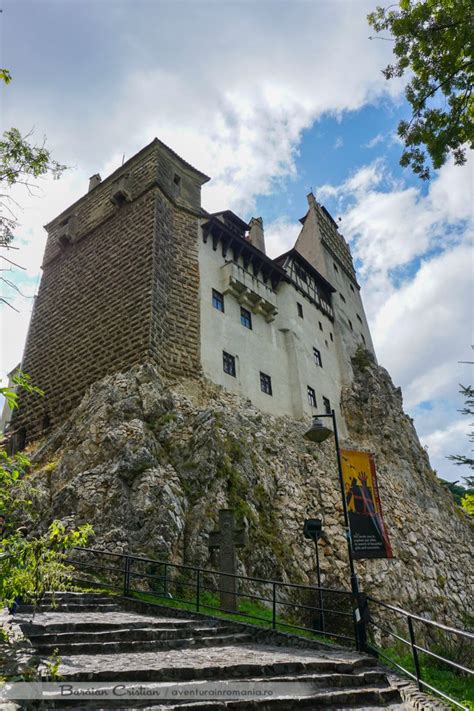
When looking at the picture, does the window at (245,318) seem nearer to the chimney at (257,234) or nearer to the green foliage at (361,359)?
the chimney at (257,234)

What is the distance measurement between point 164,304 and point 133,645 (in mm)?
13384

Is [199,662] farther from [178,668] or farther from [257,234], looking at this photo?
[257,234]

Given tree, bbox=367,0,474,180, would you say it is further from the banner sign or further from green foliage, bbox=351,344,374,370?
green foliage, bbox=351,344,374,370

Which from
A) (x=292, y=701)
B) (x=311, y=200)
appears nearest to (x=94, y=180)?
(x=311, y=200)

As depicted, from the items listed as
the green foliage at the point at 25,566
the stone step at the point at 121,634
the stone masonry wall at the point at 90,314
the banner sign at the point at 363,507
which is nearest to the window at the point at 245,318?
the stone masonry wall at the point at 90,314

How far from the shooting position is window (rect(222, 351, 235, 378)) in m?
19.6

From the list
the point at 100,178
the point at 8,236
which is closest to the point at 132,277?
the point at 100,178

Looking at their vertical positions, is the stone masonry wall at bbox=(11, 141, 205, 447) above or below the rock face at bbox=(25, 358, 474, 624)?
above

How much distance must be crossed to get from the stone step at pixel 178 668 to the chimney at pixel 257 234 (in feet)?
77.5

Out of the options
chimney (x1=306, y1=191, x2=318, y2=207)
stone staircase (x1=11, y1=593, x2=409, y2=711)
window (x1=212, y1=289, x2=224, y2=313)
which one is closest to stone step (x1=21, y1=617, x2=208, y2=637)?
stone staircase (x1=11, y1=593, x2=409, y2=711)

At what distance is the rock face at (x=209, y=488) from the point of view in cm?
1260

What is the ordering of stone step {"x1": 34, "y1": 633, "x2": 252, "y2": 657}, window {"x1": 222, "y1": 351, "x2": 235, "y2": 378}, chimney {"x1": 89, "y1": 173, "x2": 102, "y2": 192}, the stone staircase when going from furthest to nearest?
chimney {"x1": 89, "y1": 173, "x2": 102, "y2": 192}, window {"x1": 222, "y1": 351, "x2": 235, "y2": 378}, stone step {"x1": 34, "y1": 633, "x2": 252, "y2": 657}, the stone staircase

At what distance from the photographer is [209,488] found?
1397 centimetres

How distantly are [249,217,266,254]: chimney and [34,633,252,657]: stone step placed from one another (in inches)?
898
